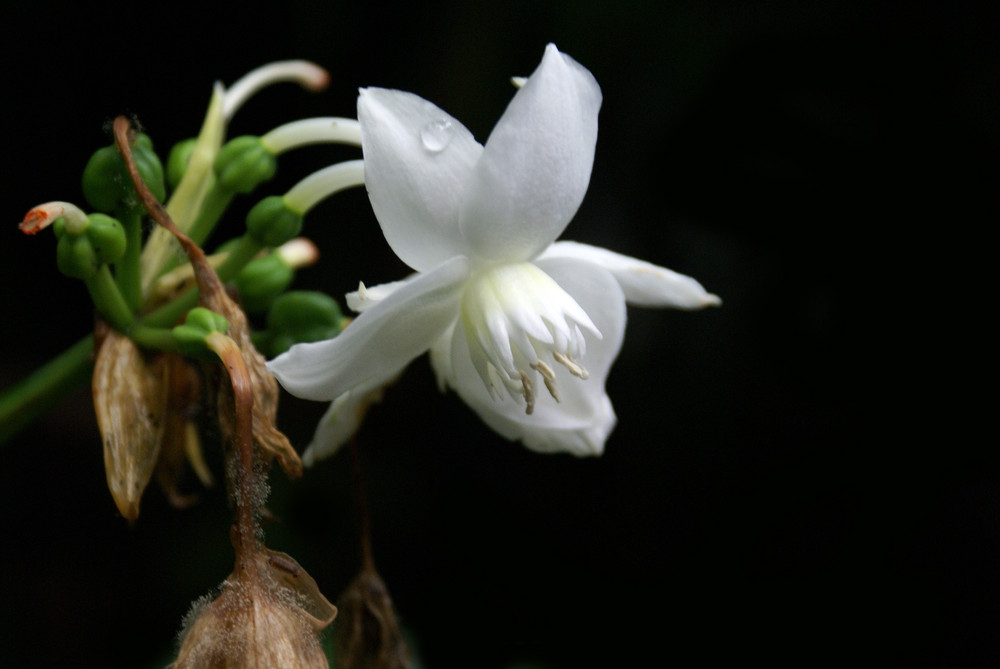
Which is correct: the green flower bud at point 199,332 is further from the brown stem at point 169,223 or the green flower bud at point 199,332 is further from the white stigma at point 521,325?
the white stigma at point 521,325

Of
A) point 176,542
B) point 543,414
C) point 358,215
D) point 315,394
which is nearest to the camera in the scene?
point 315,394

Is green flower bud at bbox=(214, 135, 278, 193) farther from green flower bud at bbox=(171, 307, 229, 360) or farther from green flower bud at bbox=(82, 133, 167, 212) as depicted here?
green flower bud at bbox=(171, 307, 229, 360)

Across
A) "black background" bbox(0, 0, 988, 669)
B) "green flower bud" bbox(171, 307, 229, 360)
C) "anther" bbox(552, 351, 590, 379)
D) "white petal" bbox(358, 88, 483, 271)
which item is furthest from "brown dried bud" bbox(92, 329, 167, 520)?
"black background" bbox(0, 0, 988, 669)

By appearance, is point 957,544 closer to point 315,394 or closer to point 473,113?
point 473,113

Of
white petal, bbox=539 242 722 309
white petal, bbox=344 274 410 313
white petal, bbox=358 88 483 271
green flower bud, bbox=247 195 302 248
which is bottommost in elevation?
green flower bud, bbox=247 195 302 248

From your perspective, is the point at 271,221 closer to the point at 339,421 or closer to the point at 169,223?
the point at 169,223

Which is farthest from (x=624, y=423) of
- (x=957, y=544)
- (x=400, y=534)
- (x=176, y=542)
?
(x=176, y=542)
